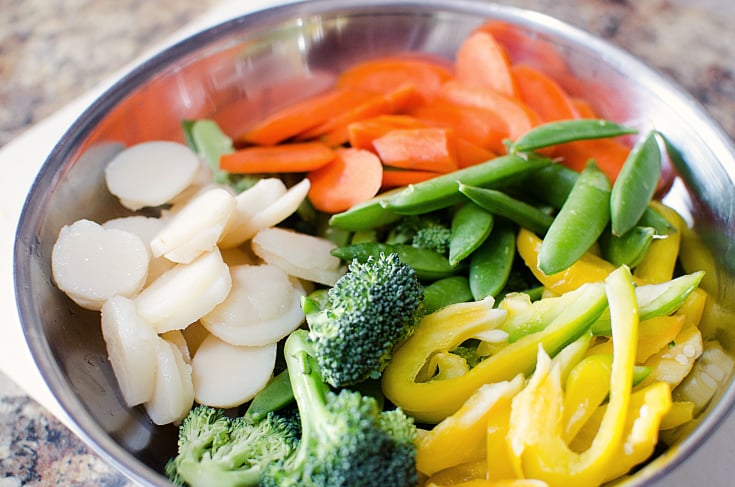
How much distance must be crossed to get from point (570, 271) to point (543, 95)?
678 mm

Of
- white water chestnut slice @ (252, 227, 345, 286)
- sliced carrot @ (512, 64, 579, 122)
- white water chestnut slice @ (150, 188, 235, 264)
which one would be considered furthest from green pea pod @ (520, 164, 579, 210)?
white water chestnut slice @ (150, 188, 235, 264)

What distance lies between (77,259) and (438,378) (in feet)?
2.70

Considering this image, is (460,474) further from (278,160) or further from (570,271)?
(278,160)

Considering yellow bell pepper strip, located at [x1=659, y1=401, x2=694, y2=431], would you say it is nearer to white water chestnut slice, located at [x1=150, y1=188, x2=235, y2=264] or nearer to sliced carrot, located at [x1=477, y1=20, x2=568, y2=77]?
white water chestnut slice, located at [x1=150, y1=188, x2=235, y2=264]

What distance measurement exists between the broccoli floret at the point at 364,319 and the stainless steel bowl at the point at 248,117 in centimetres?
37

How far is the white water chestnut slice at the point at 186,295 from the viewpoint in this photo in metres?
1.37

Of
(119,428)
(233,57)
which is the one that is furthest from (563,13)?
(119,428)

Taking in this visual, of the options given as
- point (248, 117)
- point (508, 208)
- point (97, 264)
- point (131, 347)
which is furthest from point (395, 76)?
point (131, 347)

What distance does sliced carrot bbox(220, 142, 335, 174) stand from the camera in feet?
5.81

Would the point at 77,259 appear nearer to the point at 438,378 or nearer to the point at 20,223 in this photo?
the point at 20,223

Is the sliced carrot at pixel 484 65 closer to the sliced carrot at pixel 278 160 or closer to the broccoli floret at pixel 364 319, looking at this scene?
the sliced carrot at pixel 278 160

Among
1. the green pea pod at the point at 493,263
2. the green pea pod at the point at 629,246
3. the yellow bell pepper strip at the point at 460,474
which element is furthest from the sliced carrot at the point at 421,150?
the yellow bell pepper strip at the point at 460,474

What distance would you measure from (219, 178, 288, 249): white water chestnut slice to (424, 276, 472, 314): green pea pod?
1.44 ft

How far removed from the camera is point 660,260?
61.4 inches
